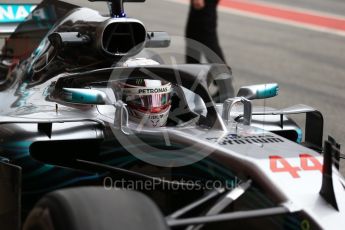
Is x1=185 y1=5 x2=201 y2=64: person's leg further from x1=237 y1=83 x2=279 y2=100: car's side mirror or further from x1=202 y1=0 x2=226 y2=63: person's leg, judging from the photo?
x1=237 y1=83 x2=279 y2=100: car's side mirror

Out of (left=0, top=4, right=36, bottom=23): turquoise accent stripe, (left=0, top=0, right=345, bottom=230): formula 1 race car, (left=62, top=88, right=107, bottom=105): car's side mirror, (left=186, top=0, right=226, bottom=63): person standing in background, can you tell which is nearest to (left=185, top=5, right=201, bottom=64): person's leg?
(left=186, top=0, right=226, bottom=63): person standing in background

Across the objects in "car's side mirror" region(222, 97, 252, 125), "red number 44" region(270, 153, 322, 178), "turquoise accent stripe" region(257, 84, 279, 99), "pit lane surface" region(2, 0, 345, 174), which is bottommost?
"pit lane surface" region(2, 0, 345, 174)

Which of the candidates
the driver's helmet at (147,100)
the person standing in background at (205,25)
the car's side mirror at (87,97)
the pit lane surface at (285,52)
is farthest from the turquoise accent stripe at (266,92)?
the person standing in background at (205,25)

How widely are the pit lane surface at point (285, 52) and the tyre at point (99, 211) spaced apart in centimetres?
378

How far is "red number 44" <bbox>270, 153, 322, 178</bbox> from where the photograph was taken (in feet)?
10.7

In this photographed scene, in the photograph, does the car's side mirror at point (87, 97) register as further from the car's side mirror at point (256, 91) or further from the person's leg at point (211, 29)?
the person's leg at point (211, 29)

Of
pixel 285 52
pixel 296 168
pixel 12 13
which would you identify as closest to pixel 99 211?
pixel 296 168

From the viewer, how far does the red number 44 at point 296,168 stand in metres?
3.25

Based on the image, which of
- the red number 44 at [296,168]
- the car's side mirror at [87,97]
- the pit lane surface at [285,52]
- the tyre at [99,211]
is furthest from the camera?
the pit lane surface at [285,52]

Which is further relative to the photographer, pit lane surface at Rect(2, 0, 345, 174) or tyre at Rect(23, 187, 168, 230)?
pit lane surface at Rect(2, 0, 345, 174)

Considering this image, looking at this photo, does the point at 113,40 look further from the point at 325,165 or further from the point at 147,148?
the point at 325,165

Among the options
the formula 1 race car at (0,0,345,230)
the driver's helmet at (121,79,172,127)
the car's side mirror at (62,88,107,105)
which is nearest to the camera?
the formula 1 race car at (0,0,345,230)

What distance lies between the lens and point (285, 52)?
33.2 ft

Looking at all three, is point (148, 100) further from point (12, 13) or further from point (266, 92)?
point (12, 13)
